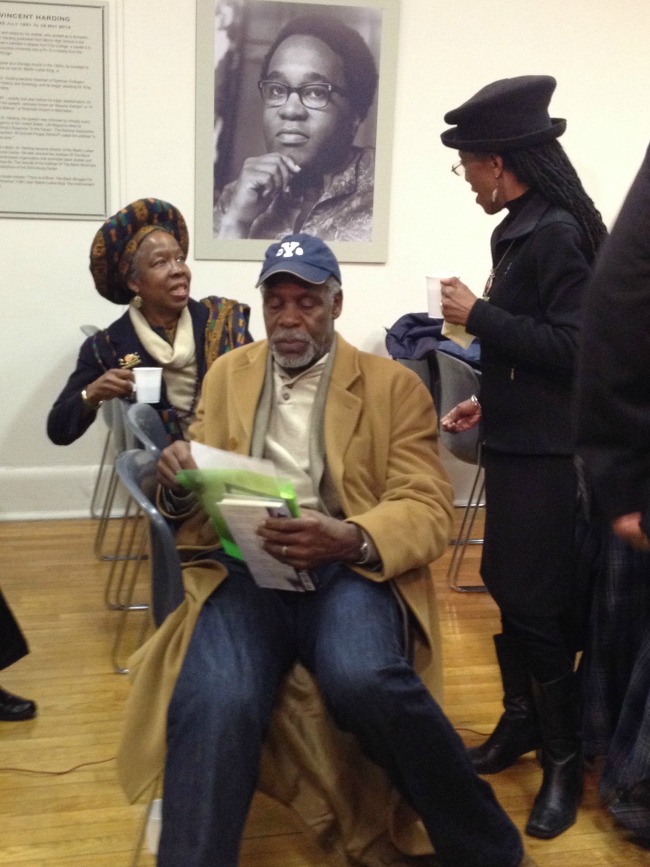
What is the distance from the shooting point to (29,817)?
7.16 ft

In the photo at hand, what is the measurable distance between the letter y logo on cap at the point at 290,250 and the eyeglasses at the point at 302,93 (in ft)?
8.07

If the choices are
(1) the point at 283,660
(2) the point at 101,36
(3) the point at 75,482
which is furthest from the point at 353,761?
(2) the point at 101,36

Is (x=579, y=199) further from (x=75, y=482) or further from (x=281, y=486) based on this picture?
(x=75, y=482)

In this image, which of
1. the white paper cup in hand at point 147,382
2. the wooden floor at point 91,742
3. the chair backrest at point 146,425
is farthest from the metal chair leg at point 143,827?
the white paper cup in hand at point 147,382

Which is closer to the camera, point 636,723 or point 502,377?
point 636,723

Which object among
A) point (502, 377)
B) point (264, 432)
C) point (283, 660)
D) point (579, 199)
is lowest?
point (283, 660)

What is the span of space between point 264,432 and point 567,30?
11.2 feet

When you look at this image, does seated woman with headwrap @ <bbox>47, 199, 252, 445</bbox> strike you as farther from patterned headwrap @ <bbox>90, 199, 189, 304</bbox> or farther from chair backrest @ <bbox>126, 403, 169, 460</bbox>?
chair backrest @ <bbox>126, 403, 169, 460</bbox>

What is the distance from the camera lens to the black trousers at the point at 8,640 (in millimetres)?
2645

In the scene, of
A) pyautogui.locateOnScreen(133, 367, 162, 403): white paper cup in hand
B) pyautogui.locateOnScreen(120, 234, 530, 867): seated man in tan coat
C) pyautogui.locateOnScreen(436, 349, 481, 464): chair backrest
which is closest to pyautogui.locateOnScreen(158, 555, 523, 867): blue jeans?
pyautogui.locateOnScreen(120, 234, 530, 867): seated man in tan coat

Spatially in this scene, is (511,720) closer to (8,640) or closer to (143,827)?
(143,827)

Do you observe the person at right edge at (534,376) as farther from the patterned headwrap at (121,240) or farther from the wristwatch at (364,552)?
the patterned headwrap at (121,240)

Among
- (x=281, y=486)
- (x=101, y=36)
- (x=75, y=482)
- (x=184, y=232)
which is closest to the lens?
(x=281, y=486)

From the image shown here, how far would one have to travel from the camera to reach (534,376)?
2111 millimetres
